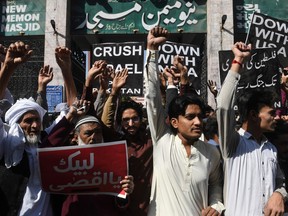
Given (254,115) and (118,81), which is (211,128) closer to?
(118,81)

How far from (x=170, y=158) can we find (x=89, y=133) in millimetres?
569

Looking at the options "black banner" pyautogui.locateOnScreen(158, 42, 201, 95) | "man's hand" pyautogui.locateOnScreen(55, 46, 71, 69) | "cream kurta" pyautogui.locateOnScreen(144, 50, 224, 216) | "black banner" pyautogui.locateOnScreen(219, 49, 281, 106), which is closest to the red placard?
"cream kurta" pyautogui.locateOnScreen(144, 50, 224, 216)

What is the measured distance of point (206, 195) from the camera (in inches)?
92.6

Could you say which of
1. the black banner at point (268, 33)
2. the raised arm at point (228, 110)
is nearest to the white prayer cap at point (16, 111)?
the raised arm at point (228, 110)

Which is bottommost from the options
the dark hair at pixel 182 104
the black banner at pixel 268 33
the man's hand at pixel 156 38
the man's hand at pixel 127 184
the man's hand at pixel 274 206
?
the man's hand at pixel 274 206

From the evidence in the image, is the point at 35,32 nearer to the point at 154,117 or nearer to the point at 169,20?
the point at 169,20

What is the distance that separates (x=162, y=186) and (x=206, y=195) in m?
0.27

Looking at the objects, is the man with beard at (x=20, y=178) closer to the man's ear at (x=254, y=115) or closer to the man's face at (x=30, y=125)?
the man's face at (x=30, y=125)

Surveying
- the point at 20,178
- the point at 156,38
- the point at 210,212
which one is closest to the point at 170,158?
the point at 210,212

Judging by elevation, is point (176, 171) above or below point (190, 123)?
below

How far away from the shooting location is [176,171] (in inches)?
91.4

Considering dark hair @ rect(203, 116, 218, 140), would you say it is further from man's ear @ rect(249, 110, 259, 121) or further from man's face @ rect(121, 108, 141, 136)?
man's ear @ rect(249, 110, 259, 121)

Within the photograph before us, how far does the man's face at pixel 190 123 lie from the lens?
235cm

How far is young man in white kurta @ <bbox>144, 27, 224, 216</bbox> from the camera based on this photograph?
2287 millimetres
